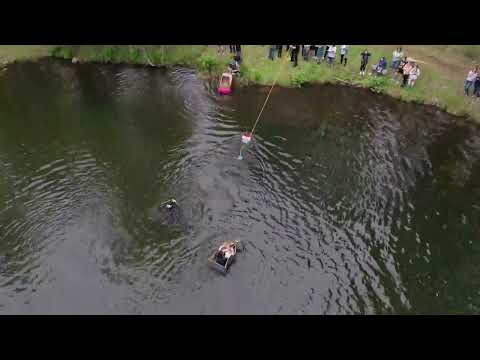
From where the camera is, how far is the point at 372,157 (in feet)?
105

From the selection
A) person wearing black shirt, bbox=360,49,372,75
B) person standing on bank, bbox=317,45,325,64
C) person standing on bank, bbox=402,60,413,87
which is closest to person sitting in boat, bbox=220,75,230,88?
person standing on bank, bbox=317,45,325,64

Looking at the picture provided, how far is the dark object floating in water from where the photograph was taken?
918 inches

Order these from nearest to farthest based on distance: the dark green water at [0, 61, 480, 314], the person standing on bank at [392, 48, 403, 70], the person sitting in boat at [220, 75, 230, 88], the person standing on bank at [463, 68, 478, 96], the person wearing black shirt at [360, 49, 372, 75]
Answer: the dark green water at [0, 61, 480, 314], the person standing on bank at [463, 68, 478, 96], the person standing on bank at [392, 48, 403, 70], the person wearing black shirt at [360, 49, 372, 75], the person sitting in boat at [220, 75, 230, 88]

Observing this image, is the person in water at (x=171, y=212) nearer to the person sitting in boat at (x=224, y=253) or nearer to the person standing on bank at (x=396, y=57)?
the person sitting in boat at (x=224, y=253)

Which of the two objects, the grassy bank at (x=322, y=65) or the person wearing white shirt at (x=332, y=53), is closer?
the grassy bank at (x=322, y=65)

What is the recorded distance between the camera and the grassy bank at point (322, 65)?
3766 centimetres

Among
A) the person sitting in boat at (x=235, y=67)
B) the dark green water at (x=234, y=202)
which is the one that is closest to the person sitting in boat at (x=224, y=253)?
the dark green water at (x=234, y=202)

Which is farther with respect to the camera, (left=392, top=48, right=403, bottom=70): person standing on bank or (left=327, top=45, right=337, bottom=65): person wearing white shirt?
(left=327, top=45, right=337, bottom=65): person wearing white shirt

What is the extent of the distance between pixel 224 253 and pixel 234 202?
5.09 m

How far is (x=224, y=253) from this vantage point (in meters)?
23.8

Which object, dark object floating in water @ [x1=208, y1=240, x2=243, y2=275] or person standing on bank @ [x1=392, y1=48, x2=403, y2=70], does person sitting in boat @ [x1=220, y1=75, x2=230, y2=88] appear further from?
dark object floating in water @ [x1=208, y1=240, x2=243, y2=275]

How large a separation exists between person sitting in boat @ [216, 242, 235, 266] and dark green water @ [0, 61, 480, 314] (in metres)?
0.83

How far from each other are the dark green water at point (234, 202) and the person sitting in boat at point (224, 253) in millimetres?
829
